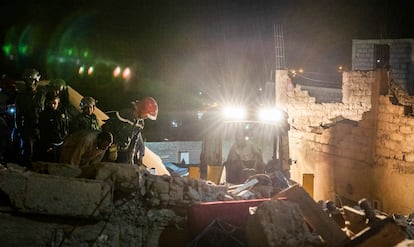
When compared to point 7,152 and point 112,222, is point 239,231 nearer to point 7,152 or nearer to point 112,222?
point 112,222

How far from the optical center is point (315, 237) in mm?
5199

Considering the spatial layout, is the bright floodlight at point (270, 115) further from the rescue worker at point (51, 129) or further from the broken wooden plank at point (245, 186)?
the rescue worker at point (51, 129)

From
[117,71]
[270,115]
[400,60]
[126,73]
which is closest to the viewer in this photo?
[270,115]

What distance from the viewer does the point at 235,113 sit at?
8.36 metres

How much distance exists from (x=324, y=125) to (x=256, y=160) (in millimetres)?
6185

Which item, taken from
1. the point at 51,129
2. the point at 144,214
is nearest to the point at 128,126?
the point at 51,129

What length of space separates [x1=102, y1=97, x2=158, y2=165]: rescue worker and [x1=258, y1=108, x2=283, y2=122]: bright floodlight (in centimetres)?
234

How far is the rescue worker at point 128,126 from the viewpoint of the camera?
667 cm

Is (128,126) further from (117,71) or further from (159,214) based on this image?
(117,71)

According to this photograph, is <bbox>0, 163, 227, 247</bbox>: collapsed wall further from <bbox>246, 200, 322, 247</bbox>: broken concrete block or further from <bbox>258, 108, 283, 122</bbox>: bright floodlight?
<bbox>258, 108, 283, 122</bbox>: bright floodlight

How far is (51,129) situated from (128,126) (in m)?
1.17

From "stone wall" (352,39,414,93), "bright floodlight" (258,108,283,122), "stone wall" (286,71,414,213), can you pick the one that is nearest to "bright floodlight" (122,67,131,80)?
"stone wall" (352,39,414,93)

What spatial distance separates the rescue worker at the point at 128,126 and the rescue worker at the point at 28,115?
3.57 ft

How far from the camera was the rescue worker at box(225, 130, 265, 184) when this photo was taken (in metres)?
8.55
